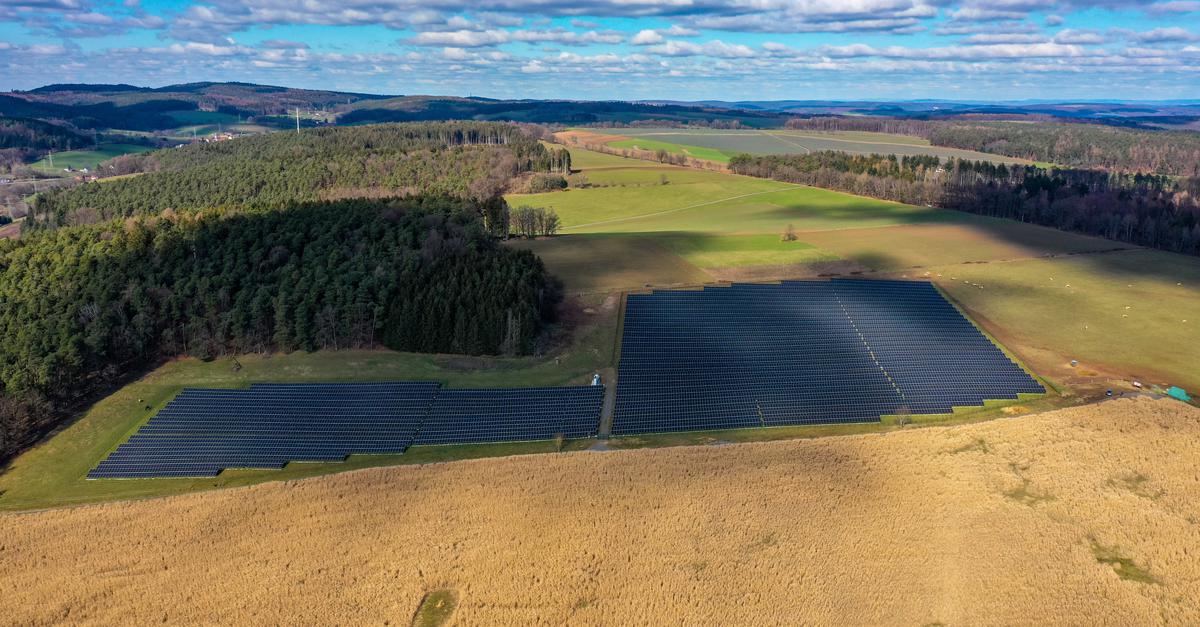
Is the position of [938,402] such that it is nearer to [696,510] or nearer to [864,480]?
[864,480]

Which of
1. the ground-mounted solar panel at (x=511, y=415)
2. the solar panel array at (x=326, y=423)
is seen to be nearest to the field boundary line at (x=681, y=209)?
the ground-mounted solar panel at (x=511, y=415)

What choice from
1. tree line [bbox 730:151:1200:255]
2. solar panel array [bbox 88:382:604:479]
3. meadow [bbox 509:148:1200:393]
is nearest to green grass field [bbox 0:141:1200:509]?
meadow [bbox 509:148:1200:393]

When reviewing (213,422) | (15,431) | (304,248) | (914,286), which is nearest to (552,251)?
(304,248)

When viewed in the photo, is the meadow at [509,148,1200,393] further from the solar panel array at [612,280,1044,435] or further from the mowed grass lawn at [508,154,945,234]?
the solar panel array at [612,280,1044,435]

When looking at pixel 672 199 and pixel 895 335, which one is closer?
pixel 895 335

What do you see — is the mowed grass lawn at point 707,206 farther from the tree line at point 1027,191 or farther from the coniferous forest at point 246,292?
the coniferous forest at point 246,292
